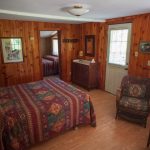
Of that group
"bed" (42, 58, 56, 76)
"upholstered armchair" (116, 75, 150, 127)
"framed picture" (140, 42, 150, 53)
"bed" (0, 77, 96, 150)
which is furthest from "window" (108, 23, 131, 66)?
"bed" (42, 58, 56, 76)

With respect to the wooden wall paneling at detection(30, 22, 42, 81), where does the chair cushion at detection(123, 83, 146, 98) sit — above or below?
below

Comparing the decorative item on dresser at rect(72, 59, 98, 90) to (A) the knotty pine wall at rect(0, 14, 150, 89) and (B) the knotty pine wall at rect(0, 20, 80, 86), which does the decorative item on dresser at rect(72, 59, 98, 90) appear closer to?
(A) the knotty pine wall at rect(0, 14, 150, 89)

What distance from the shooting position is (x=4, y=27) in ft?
13.3

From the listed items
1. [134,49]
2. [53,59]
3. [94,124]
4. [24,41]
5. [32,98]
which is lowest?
[94,124]

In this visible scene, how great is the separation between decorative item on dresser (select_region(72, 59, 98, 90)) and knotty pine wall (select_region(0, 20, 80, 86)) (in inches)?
30.4

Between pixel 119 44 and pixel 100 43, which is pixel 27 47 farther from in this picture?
pixel 119 44

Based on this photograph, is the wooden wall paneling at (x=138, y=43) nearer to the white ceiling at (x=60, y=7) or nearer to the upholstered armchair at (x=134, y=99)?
the white ceiling at (x=60, y=7)

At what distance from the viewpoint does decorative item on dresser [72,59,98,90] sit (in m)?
4.59

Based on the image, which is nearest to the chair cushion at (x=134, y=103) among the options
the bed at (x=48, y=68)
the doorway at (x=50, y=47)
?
the bed at (x=48, y=68)

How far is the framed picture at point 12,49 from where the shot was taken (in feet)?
13.6

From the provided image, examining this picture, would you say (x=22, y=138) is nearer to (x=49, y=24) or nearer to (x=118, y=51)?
(x=118, y=51)

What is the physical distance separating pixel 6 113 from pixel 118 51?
3258 millimetres

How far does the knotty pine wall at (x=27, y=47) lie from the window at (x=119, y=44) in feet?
5.51

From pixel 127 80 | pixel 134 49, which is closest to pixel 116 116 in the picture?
pixel 127 80
